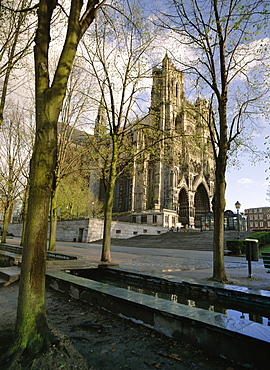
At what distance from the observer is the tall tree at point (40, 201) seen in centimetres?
261

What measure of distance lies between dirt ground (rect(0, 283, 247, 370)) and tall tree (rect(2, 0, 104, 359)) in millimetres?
229

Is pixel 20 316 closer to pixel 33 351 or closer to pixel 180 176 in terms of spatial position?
pixel 33 351

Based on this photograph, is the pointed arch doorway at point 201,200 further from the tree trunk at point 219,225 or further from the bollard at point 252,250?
the tree trunk at point 219,225

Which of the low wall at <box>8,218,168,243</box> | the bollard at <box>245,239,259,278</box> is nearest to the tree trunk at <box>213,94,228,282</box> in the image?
the bollard at <box>245,239,259,278</box>

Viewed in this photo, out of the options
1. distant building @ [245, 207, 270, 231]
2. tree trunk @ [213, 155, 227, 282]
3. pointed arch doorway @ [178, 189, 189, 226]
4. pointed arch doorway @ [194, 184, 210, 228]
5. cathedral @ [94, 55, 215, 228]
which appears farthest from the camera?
distant building @ [245, 207, 270, 231]

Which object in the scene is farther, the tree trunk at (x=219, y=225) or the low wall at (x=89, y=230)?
the low wall at (x=89, y=230)

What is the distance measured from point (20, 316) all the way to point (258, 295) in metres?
3.76

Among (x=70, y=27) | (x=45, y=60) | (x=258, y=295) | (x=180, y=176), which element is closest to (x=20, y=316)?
(x=45, y=60)

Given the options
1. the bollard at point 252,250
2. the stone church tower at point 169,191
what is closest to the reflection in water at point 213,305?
the bollard at point 252,250

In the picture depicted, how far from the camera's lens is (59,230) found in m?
31.8

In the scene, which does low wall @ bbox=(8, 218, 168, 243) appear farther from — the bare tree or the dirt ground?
the dirt ground

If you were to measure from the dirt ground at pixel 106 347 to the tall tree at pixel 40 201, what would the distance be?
0.75 ft

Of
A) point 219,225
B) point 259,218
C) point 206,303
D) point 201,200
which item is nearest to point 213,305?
point 206,303

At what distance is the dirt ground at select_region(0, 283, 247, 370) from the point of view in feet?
7.66
